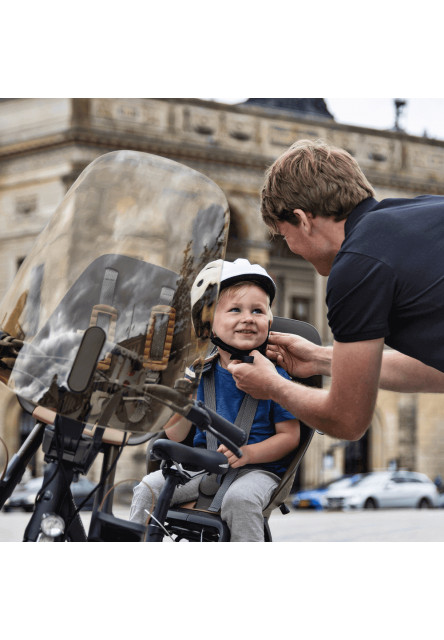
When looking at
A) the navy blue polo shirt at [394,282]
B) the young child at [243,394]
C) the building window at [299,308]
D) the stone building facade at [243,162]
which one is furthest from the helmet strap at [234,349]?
the building window at [299,308]

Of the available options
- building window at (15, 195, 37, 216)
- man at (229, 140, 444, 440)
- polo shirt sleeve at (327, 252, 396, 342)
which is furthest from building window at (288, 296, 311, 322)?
polo shirt sleeve at (327, 252, 396, 342)

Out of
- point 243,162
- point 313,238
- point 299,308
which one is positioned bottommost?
point 313,238

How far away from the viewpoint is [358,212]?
1960 mm

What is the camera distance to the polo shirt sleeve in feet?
5.56

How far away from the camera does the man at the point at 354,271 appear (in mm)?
1707

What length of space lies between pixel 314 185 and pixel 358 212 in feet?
0.36

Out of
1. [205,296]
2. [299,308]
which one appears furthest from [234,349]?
[299,308]

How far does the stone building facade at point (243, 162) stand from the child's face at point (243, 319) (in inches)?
248

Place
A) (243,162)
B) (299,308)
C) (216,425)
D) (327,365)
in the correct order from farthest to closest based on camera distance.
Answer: (299,308) → (243,162) → (327,365) → (216,425)

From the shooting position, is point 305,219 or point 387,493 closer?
point 305,219

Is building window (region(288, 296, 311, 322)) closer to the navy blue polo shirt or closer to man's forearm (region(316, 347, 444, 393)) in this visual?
man's forearm (region(316, 347, 444, 393))

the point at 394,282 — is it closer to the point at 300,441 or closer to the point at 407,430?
the point at 300,441

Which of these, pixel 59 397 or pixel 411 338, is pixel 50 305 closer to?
pixel 59 397
